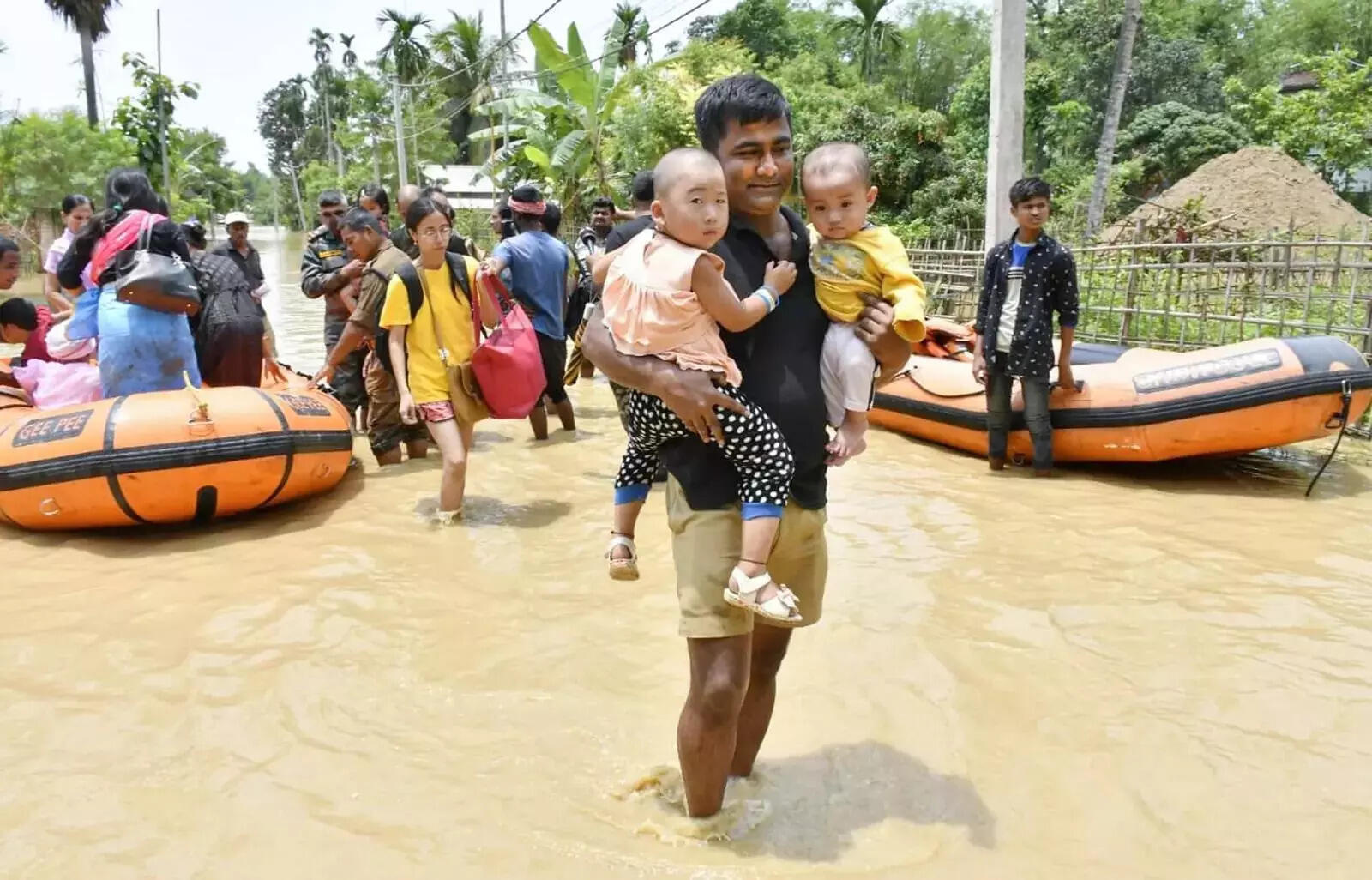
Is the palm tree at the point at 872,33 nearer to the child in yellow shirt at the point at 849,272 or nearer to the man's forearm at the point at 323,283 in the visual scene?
the man's forearm at the point at 323,283

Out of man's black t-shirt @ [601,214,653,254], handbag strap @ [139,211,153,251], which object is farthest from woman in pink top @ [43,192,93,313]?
man's black t-shirt @ [601,214,653,254]

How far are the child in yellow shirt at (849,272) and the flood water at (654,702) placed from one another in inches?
46.6

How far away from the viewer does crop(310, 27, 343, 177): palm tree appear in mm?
67562

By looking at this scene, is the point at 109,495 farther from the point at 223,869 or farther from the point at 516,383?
the point at 223,869

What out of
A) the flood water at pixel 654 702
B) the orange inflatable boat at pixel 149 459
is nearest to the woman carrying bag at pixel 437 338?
the flood water at pixel 654 702

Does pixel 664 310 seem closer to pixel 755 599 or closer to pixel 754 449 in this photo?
pixel 754 449

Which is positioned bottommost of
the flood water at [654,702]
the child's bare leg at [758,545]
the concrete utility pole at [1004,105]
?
the flood water at [654,702]

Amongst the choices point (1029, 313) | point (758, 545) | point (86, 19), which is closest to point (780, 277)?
point (758, 545)

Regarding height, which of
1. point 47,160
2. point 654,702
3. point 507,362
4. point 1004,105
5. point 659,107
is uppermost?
point 659,107

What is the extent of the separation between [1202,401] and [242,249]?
6.91 m

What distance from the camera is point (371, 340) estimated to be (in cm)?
646

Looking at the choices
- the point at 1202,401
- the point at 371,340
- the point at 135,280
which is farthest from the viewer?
the point at 371,340

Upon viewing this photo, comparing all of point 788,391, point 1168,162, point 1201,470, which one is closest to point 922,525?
point 1201,470

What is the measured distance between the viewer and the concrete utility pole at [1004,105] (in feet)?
27.0
